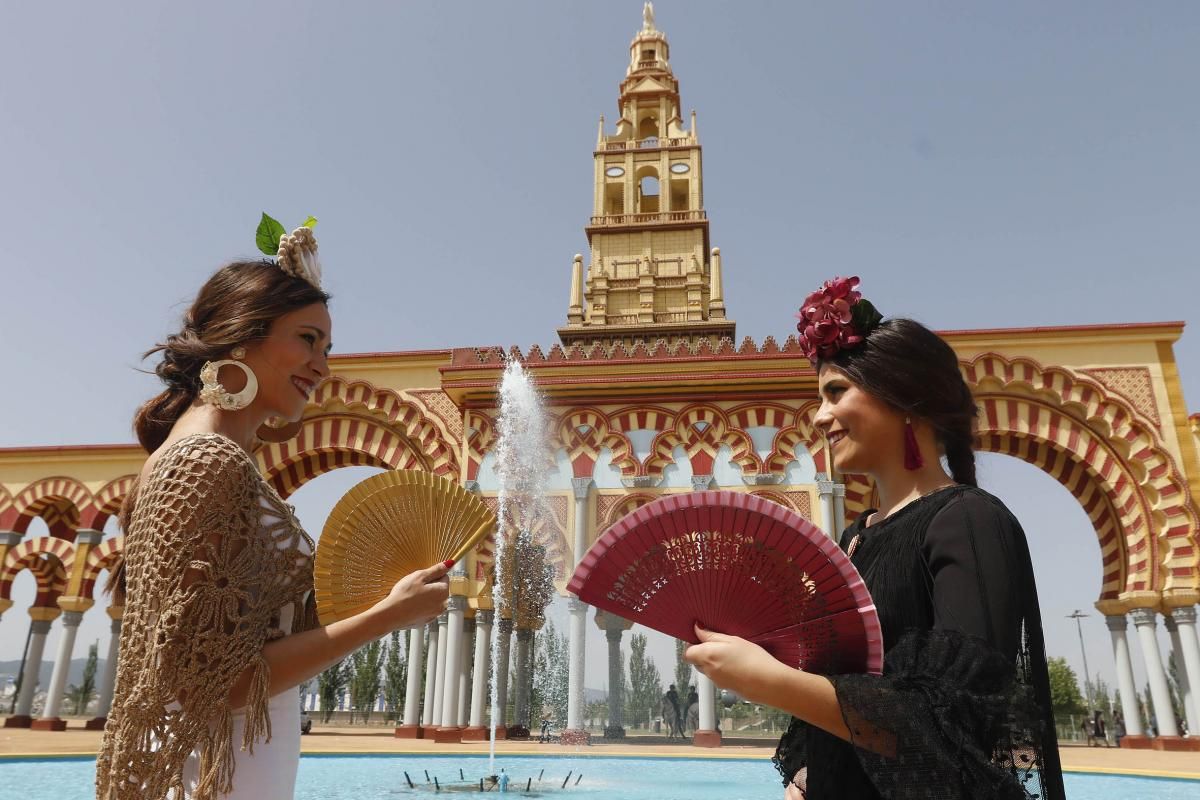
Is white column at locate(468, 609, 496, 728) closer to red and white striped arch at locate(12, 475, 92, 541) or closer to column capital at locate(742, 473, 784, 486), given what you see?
column capital at locate(742, 473, 784, 486)

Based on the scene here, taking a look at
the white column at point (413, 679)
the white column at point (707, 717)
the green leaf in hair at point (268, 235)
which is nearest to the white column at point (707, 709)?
the white column at point (707, 717)

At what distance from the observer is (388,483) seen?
1.80m

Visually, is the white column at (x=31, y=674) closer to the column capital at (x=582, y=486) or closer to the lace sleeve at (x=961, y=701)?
the column capital at (x=582, y=486)

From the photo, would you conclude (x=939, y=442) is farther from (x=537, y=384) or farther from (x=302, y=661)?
(x=537, y=384)

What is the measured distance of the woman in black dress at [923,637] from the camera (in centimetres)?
120

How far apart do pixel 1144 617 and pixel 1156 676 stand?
0.84 meters

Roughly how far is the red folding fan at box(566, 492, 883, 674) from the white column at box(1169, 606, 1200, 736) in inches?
510

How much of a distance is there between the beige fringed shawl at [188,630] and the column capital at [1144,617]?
44.0ft

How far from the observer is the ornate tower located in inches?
885

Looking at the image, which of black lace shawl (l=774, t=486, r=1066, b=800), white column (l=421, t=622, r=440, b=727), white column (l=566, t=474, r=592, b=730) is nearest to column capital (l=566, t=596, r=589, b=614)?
white column (l=566, t=474, r=592, b=730)

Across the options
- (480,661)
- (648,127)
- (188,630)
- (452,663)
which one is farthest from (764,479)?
(648,127)

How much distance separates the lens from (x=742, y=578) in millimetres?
1311

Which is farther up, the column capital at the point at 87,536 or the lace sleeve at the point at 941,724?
the column capital at the point at 87,536

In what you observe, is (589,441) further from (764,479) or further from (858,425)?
(858,425)
